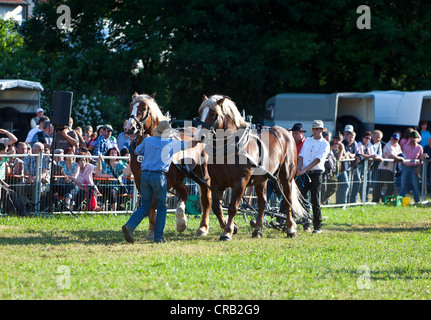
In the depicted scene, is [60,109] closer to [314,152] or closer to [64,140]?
[64,140]

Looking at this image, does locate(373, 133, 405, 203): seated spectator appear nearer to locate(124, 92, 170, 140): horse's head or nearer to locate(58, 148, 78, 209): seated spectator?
locate(58, 148, 78, 209): seated spectator

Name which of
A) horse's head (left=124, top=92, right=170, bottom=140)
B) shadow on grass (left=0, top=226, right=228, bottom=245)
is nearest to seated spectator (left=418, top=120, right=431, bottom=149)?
shadow on grass (left=0, top=226, right=228, bottom=245)

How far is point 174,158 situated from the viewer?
10742mm

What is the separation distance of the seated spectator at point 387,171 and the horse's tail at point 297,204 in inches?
260

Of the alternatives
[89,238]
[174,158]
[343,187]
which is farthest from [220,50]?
[89,238]

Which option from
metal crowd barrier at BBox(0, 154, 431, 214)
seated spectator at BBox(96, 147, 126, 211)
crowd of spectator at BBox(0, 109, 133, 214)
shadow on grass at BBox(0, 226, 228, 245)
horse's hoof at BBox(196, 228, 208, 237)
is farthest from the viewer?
seated spectator at BBox(96, 147, 126, 211)

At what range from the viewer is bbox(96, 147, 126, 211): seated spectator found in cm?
1460

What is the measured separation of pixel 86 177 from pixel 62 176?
0.46 m

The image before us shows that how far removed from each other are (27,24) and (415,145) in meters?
16.0

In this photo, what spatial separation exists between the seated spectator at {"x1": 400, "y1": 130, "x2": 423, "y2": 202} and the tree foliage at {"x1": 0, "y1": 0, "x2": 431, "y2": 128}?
25.2 ft

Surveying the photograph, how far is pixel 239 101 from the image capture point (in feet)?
91.4

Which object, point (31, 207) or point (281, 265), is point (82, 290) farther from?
point (31, 207)

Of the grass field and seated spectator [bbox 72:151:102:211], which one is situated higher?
seated spectator [bbox 72:151:102:211]
